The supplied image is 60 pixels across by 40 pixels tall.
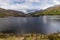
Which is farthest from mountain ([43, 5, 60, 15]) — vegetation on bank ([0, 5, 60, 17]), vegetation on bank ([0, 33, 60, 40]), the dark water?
vegetation on bank ([0, 33, 60, 40])

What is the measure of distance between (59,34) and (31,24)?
796 millimetres

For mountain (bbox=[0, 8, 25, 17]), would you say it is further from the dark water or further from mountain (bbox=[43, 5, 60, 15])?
mountain (bbox=[43, 5, 60, 15])

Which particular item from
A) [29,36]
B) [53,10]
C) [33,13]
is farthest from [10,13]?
[53,10]

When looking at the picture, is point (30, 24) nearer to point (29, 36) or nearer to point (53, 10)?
point (29, 36)

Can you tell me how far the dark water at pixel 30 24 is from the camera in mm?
4297

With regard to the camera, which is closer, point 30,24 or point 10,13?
point 10,13

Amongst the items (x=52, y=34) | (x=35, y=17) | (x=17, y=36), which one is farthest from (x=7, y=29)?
(x=52, y=34)

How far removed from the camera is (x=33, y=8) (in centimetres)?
434

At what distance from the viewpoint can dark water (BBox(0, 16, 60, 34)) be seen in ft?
14.1

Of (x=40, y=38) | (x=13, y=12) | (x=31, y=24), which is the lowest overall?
(x=40, y=38)

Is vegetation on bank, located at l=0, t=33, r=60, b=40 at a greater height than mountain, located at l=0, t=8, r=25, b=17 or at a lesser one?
lesser

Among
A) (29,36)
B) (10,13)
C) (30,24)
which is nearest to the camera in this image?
(29,36)

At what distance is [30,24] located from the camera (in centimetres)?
440

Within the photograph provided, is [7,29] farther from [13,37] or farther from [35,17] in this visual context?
[35,17]
